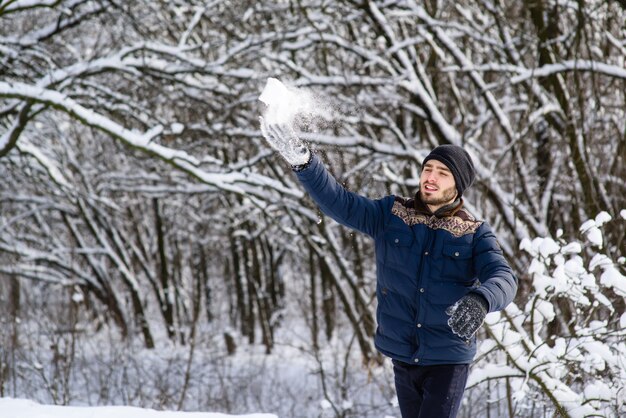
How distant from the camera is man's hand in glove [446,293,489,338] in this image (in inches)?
90.6

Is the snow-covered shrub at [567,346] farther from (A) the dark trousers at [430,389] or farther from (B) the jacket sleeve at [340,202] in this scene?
(B) the jacket sleeve at [340,202]

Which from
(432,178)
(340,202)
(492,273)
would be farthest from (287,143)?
(492,273)

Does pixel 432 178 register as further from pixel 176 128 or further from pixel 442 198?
pixel 176 128

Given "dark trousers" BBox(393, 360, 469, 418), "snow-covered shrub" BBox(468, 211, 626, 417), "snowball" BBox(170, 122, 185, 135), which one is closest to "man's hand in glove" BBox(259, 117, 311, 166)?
"dark trousers" BBox(393, 360, 469, 418)

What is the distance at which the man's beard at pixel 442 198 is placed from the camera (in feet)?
9.07

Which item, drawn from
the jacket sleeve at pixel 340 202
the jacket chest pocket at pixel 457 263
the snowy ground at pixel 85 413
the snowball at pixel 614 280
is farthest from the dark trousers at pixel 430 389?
the snowball at pixel 614 280

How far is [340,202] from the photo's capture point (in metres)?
2.80

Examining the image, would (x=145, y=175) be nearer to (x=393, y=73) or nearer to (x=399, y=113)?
(x=399, y=113)

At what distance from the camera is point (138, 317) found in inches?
607

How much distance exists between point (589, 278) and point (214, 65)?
4835 mm

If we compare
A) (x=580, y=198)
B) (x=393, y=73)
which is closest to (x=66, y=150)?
(x=393, y=73)

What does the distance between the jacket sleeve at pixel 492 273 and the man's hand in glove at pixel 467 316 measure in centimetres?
6

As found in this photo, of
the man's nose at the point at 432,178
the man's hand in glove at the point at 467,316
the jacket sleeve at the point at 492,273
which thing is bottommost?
the man's hand in glove at the point at 467,316

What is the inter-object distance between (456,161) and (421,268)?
467 millimetres
